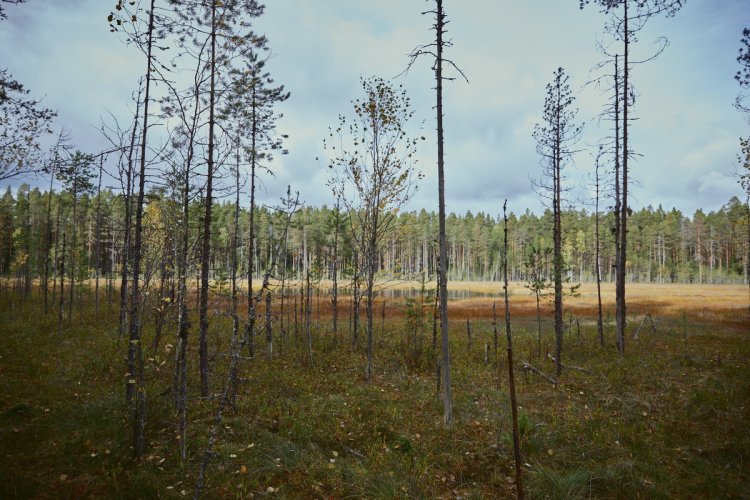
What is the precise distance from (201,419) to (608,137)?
1866cm

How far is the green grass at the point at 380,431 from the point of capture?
19.4 feet

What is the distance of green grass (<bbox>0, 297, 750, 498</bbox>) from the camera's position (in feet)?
19.4

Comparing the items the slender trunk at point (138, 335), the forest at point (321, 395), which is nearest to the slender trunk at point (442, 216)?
the forest at point (321, 395)

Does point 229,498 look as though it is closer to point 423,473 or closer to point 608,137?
point 423,473

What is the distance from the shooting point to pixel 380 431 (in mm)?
7988

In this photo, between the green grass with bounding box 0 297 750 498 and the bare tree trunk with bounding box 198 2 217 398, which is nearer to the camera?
the green grass with bounding box 0 297 750 498

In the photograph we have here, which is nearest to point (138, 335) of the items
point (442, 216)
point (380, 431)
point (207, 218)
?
point (207, 218)

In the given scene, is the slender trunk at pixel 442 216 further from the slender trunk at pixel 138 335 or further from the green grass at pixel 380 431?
the slender trunk at pixel 138 335

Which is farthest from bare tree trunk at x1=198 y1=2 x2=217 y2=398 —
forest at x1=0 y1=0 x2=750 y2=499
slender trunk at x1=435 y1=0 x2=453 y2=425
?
slender trunk at x1=435 y1=0 x2=453 y2=425

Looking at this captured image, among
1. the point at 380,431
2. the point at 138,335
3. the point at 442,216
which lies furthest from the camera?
the point at 442,216

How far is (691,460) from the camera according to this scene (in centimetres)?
683

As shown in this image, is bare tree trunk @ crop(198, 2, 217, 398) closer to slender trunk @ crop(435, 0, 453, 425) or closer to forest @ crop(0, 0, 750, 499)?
forest @ crop(0, 0, 750, 499)

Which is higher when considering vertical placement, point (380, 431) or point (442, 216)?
point (442, 216)

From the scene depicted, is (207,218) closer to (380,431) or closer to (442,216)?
(442,216)
